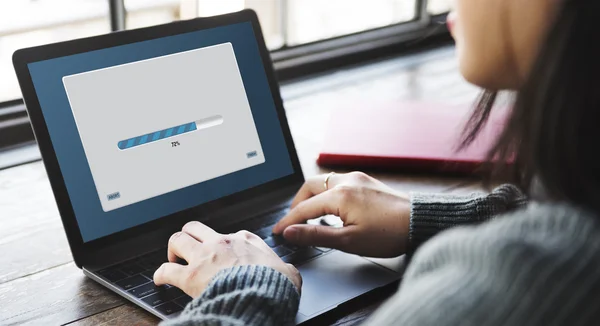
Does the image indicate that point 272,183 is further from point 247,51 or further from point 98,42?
point 98,42

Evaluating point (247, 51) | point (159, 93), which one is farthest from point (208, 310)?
point (247, 51)

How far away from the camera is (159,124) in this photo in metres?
1.09

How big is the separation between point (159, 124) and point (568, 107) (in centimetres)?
65

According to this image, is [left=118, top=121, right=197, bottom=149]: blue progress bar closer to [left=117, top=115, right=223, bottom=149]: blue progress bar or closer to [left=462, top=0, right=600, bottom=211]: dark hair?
[left=117, top=115, right=223, bottom=149]: blue progress bar

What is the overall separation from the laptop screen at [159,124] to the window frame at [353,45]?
2.02 ft

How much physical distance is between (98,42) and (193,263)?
0.35 m

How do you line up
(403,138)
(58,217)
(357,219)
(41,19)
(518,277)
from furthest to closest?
(41,19) → (403,138) → (58,217) → (357,219) → (518,277)

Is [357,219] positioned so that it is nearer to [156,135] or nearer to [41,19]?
[156,135]

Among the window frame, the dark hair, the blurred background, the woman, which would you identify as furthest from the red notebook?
the blurred background

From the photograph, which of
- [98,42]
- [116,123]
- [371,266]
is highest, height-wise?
[98,42]

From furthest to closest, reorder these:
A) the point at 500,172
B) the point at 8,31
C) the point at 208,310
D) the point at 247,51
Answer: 1. the point at 8,31
2. the point at 247,51
3. the point at 500,172
4. the point at 208,310

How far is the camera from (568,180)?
2.00 ft

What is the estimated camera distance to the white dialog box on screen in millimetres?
1038

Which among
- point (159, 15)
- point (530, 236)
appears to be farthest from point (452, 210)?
point (159, 15)
